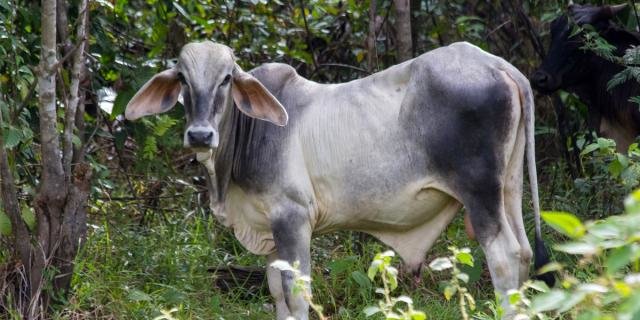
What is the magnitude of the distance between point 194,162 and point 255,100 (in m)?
2.38

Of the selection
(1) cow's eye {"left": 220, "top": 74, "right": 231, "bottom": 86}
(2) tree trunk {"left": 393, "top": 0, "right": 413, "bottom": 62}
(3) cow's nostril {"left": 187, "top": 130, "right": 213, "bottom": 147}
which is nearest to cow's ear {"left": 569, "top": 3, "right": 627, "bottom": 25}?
(2) tree trunk {"left": 393, "top": 0, "right": 413, "bottom": 62}

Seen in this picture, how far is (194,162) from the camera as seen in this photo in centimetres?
678

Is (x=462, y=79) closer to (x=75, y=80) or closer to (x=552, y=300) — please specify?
(x=75, y=80)

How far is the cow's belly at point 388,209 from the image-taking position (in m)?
4.44

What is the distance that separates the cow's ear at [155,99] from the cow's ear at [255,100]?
256 millimetres

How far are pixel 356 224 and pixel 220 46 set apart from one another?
88 cm

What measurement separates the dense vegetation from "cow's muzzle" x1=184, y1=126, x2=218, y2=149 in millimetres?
698

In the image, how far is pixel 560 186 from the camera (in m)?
6.30

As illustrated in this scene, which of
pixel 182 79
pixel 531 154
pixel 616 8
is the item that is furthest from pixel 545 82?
pixel 182 79

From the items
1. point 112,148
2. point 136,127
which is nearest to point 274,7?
point 112,148

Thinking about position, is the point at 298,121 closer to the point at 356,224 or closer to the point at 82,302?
the point at 356,224

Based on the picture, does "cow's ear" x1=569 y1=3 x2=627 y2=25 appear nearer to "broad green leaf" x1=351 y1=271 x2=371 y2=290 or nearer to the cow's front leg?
"broad green leaf" x1=351 y1=271 x2=371 y2=290

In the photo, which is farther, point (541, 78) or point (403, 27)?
point (403, 27)

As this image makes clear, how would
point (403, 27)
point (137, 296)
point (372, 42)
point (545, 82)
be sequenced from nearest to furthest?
1. point (137, 296)
2. point (545, 82)
3. point (403, 27)
4. point (372, 42)
